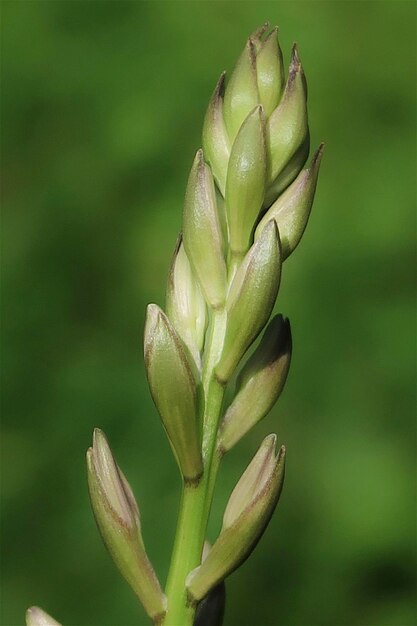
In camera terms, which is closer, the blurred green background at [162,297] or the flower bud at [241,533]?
the flower bud at [241,533]

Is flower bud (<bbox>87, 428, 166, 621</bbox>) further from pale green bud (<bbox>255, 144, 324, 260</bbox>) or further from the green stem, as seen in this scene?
pale green bud (<bbox>255, 144, 324, 260</bbox>)

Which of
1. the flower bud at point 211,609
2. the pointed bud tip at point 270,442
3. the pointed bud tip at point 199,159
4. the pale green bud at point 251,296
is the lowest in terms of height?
the flower bud at point 211,609

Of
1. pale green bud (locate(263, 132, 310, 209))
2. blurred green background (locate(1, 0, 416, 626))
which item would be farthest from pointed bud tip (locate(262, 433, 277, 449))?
blurred green background (locate(1, 0, 416, 626))

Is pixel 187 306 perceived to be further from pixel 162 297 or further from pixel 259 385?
pixel 162 297

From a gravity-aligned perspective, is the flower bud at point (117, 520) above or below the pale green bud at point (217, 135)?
below

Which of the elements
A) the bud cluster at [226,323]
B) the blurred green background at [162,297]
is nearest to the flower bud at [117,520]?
the bud cluster at [226,323]

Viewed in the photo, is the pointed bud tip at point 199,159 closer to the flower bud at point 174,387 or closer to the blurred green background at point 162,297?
the flower bud at point 174,387

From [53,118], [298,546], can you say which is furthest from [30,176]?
[298,546]
